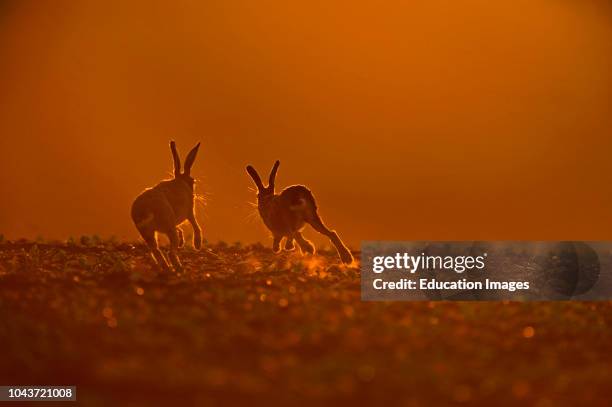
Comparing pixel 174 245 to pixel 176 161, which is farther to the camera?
pixel 176 161

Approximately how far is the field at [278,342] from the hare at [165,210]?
517mm

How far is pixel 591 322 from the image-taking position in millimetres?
12250

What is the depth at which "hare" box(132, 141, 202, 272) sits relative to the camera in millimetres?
14656

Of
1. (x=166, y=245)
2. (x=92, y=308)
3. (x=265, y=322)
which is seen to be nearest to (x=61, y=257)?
(x=166, y=245)

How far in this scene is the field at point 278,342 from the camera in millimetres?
8172

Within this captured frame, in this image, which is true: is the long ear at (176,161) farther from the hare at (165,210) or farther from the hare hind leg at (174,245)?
the hare hind leg at (174,245)

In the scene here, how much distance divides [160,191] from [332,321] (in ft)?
18.3

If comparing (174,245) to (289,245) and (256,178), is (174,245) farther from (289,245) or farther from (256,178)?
(289,245)

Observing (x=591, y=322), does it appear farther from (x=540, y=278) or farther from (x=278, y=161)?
(x=278, y=161)

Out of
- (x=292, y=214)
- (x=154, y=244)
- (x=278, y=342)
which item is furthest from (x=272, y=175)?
(x=278, y=342)

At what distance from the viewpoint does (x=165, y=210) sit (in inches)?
581

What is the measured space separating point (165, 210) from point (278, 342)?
5647 millimetres

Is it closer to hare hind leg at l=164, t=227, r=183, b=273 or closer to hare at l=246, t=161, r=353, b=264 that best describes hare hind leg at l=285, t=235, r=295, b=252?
hare at l=246, t=161, r=353, b=264

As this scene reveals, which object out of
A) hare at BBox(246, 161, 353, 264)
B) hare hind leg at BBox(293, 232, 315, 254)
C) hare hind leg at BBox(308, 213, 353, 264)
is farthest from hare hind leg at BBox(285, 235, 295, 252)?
hare hind leg at BBox(308, 213, 353, 264)
